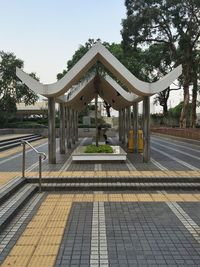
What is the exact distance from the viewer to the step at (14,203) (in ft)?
22.6

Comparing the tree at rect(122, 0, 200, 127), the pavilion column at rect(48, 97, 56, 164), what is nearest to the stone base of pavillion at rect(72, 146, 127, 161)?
the pavilion column at rect(48, 97, 56, 164)

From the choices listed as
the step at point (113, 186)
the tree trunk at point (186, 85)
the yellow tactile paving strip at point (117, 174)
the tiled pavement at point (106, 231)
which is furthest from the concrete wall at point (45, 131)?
the tiled pavement at point (106, 231)

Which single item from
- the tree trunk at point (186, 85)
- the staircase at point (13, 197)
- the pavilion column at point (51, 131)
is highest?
the tree trunk at point (186, 85)

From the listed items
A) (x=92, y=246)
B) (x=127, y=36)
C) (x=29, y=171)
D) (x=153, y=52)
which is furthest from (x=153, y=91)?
(x=153, y=52)

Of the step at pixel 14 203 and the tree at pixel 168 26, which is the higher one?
the tree at pixel 168 26

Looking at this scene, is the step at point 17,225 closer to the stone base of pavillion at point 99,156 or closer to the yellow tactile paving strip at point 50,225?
the yellow tactile paving strip at point 50,225

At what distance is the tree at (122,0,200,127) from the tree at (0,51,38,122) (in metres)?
13.4

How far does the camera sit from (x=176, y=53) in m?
32.0

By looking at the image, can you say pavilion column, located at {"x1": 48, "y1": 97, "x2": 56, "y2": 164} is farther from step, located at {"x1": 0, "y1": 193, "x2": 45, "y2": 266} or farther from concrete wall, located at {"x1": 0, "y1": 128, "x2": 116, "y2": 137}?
concrete wall, located at {"x1": 0, "y1": 128, "x2": 116, "y2": 137}

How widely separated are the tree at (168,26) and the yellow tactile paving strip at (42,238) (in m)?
24.6

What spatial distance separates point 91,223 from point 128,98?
38.7 feet

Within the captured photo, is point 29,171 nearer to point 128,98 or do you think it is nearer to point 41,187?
point 41,187

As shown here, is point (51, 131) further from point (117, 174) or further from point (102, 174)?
point (117, 174)

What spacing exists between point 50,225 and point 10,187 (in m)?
2.44
